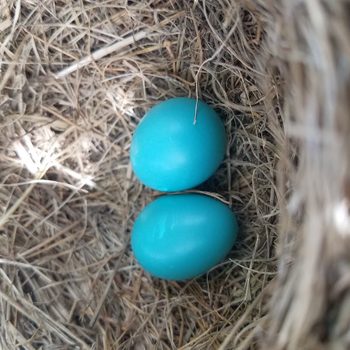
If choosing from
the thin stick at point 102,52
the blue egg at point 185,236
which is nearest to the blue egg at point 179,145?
the blue egg at point 185,236

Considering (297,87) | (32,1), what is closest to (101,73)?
(32,1)

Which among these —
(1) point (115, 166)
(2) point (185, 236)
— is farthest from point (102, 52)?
(2) point (185, 236)

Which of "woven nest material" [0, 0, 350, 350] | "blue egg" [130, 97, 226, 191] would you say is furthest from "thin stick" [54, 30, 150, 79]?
"blue egg" [130, 97, 226, 191]

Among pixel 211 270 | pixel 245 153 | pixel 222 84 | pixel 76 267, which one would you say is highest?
pixel 222 84

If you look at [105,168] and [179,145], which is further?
[105,168]

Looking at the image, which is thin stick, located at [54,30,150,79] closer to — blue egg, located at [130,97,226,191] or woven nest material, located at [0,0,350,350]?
woven nest material, located at [0,0,350,350]

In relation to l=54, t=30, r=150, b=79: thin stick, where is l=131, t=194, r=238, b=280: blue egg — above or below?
below

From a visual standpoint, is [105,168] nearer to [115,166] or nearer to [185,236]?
[115,166]

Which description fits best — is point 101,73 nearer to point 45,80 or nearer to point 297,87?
point 45,80
